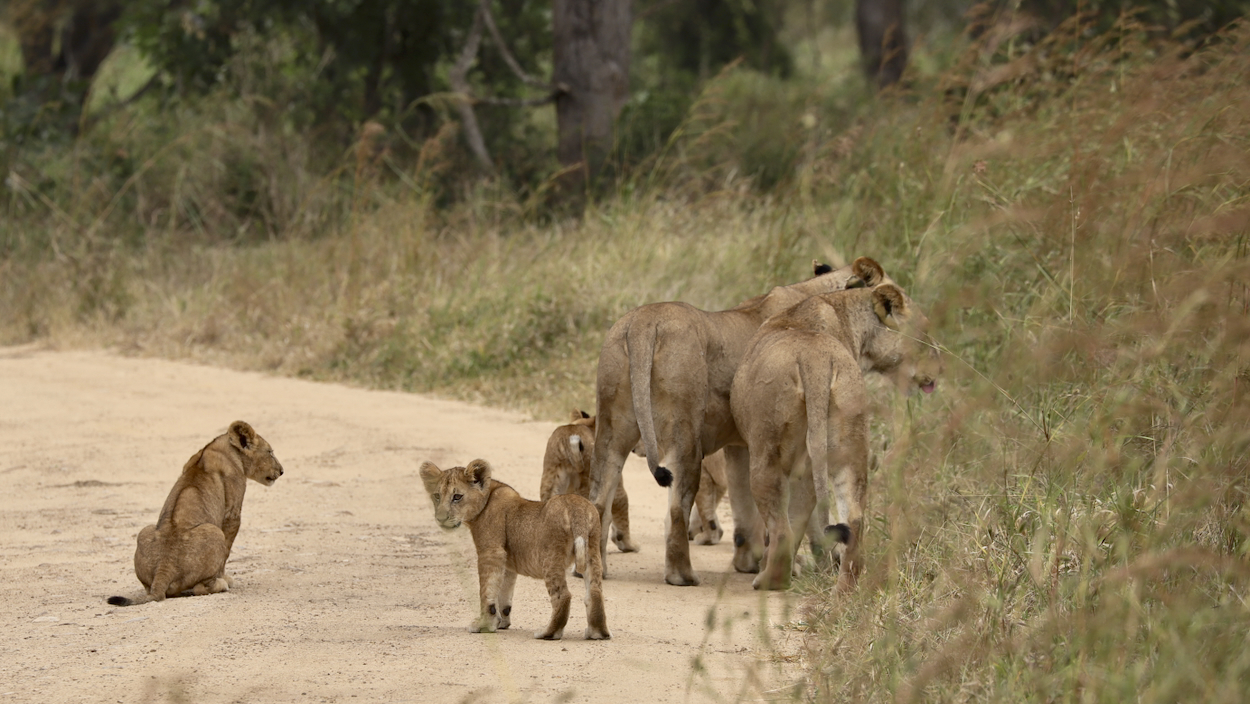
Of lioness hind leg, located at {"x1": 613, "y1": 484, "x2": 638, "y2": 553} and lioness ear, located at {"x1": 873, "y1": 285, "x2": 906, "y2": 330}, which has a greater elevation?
lioness ear, located at {"x1": 873, "y1": 285, "x2": 906, "y2": 330}

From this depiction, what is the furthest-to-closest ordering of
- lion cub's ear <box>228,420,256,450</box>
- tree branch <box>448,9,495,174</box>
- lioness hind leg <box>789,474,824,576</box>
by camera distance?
tree branch <box>448,9,495,174</box>
lion cub's ear <box>228,420,256,450</box>
lioness hind leg <box>789,474,824,576</box>

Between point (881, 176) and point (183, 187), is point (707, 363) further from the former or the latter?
point (183, 187)

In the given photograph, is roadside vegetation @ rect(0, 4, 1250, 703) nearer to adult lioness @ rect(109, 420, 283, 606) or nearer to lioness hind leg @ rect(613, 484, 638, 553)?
lioness hind leg @ rect(613, 484, 638, 553)

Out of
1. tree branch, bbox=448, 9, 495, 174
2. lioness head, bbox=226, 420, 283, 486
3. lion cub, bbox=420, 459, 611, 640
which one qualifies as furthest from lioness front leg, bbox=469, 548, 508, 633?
tree branch, bbox=448, 9, 495, 174

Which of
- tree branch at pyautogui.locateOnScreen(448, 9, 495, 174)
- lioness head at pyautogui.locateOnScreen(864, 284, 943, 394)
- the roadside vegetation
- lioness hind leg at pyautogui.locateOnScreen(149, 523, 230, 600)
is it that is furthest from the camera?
tree branch at pyautogui.locateOnScreen(448, 9, 495, 174)

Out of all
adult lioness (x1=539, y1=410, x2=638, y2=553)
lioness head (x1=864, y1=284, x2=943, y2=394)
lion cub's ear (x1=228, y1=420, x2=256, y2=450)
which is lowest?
adult lioness (x1=539, y1=410, x2=638, y2=553)

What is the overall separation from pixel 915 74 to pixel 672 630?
7.16 metres

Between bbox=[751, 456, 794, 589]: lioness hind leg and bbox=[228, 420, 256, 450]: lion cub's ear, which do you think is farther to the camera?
bbox=[228, 420, 256, 450]: lion cub's ear

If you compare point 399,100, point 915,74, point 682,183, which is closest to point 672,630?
point 915,74

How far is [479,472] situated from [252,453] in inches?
53.2

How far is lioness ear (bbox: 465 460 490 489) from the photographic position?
17.7 ft

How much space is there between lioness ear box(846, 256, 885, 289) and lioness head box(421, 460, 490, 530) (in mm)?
2370

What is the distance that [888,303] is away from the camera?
6641 millimetres

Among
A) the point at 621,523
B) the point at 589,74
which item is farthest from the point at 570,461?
the point at 589,74
